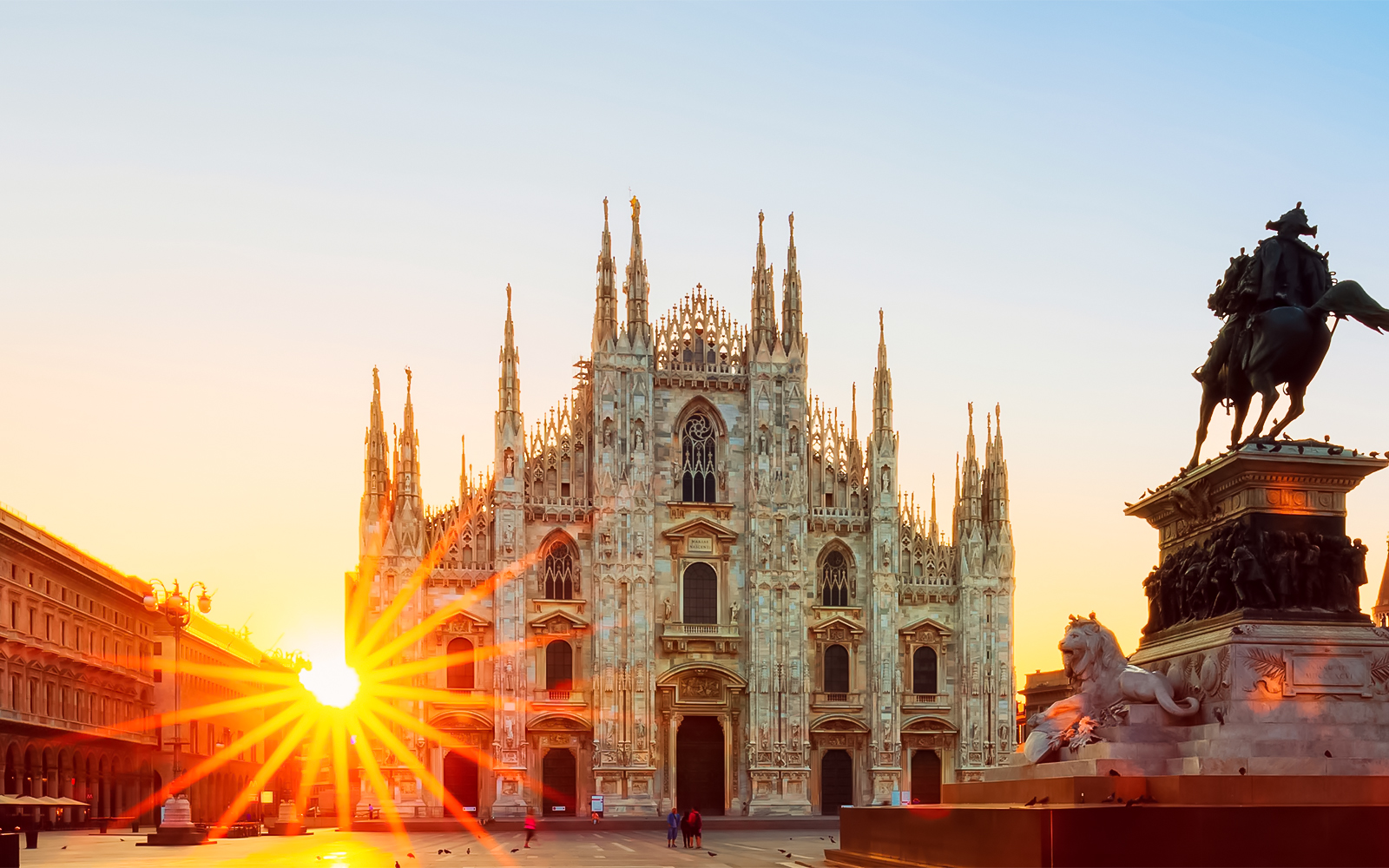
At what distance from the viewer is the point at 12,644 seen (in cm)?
5478

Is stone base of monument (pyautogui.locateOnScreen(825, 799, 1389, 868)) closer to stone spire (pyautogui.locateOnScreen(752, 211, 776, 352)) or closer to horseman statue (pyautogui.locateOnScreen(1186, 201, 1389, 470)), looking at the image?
horseman statue (pyautogui.locateOnScreen(1186, 201, 1389, 470))

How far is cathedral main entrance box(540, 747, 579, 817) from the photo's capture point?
58.0 meters

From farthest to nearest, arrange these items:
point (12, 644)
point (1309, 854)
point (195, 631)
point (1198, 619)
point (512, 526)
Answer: point (195, 631) < point (512, 526) < point (12, 644) < point (1198, 619) < point (1309, 854)

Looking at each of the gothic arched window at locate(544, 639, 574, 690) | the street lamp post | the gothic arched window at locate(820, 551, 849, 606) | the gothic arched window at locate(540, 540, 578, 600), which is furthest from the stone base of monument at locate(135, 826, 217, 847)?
the gothic arched window at locate(820, 551, 849, 606)

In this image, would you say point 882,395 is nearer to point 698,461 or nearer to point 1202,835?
point 698,461

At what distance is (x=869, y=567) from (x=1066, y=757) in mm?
45017

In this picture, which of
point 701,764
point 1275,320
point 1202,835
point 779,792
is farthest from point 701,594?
point 1202,835

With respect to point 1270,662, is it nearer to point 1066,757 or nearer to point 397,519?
point 1066,757

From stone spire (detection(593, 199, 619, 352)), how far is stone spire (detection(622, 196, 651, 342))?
0.21 metres

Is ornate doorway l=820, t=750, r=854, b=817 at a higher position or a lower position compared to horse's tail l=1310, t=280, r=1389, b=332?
lower

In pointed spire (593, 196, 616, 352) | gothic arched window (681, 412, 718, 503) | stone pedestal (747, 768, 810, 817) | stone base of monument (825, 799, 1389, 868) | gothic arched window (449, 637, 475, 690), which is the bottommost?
stone pedestal (747, 768, 810, 817)

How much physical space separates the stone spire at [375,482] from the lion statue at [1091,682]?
4398 cm

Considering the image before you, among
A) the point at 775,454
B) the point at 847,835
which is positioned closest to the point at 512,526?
the point at 775,454

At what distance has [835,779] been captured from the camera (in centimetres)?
6022
